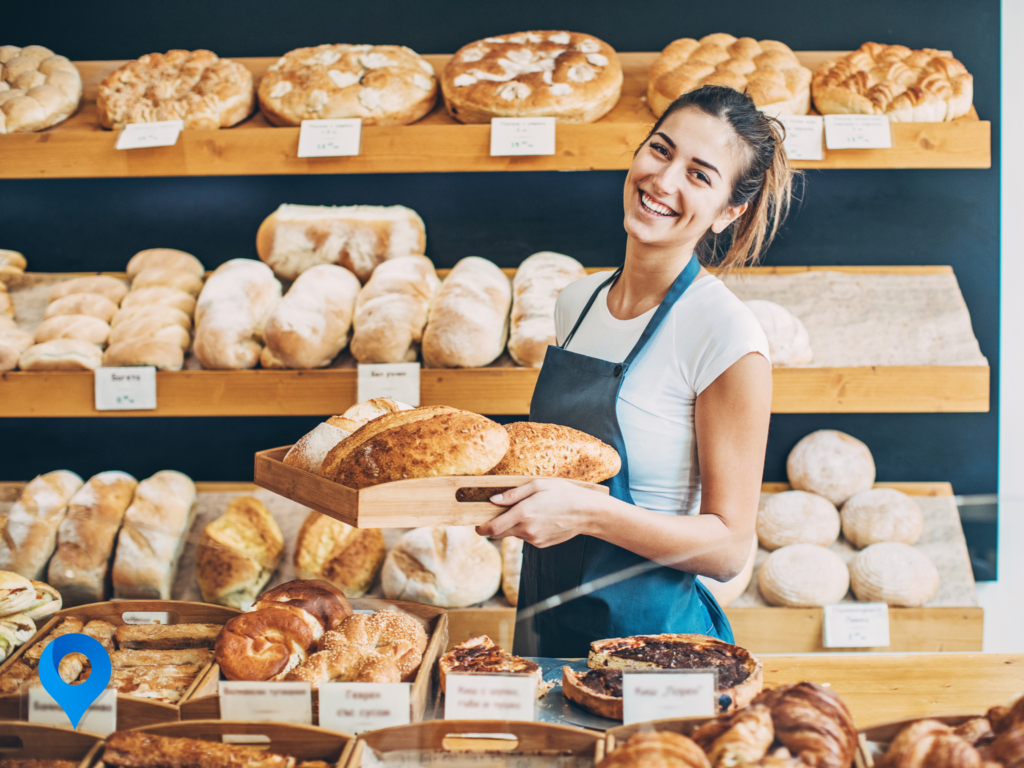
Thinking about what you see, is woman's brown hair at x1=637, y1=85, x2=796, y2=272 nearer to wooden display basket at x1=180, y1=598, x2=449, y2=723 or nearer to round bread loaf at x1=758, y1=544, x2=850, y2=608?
wooden display basket at x1=180, y1=598, x2=449, y2=723

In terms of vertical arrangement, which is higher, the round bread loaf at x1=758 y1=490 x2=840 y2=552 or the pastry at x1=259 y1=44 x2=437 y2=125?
the pastry at x1=259 y1=44 x2=437 y2=125

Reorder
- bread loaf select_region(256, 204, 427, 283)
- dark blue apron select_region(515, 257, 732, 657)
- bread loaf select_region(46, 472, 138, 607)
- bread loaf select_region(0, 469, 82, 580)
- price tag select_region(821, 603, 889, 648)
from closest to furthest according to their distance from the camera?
1. dark blue apron select_region(515, 257, 732, 657)
2. bread loaf select_region(0, 469, 82, 580)
3. bread loaf select_region(46, 472, 138, 607)
4. price tag select_region(821, 603, 889, 648)
5. bread loaf select_region(256, 204, 427, 283)

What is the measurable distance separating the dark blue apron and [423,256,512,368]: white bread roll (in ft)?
1.83

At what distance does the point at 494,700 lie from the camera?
929 millimetres

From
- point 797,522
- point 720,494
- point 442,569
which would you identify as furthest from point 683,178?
point 797,522

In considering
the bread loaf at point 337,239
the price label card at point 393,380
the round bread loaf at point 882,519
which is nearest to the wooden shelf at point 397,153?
the bread loaf at point 337,239

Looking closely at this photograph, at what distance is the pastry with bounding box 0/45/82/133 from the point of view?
2227mm

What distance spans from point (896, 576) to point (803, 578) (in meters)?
0.25

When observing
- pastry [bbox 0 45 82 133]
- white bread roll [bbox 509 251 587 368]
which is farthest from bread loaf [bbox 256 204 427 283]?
pastry [bbox 0 45 82 133]

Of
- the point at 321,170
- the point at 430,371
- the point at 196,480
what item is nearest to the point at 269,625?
the point at 430,371

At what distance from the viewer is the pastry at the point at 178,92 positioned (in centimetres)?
219

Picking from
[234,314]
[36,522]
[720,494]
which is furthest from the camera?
[234,314]

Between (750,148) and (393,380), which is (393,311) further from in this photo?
(750,148)

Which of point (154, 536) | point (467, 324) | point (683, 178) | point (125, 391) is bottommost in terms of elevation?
point (154, 536)
